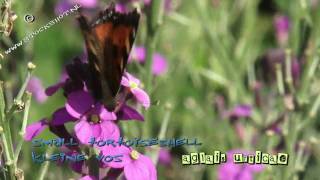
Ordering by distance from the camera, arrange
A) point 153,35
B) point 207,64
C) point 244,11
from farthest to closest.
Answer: point 207,64, point 244,11, point 153,35

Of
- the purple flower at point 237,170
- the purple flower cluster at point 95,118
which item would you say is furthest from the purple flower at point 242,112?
the purple flower cluster at point 95,118

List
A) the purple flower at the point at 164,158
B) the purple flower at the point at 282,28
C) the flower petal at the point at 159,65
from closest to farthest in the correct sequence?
the purple flower at the point at 164,158, the flower petal at the point at 159,65, the purple flower at the point at 282,28

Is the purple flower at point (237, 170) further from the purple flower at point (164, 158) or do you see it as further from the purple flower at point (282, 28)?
the purple flower at point (282, 28)

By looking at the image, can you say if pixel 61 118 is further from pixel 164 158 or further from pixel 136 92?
pixel 164 158

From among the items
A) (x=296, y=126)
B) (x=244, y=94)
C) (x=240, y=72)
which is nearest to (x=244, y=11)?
(x=240, y=72)

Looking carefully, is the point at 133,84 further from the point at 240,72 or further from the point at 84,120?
the point at 240,72

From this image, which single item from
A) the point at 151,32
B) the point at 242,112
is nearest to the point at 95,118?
the point at 151,32
